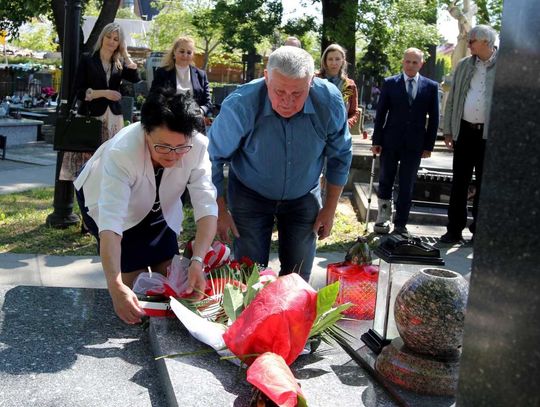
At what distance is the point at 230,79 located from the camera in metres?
50.4

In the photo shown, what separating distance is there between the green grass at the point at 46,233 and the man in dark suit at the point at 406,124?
60 centimetres

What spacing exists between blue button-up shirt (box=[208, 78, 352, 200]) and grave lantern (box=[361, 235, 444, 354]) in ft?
3.19

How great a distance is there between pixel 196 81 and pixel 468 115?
98.8 inches

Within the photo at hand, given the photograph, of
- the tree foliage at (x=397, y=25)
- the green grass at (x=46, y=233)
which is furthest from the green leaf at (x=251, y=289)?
the tree foliage at (x=397, y=25)

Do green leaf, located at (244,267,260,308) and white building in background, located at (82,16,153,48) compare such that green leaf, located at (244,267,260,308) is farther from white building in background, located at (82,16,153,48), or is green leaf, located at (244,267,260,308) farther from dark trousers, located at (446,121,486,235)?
white building in background, located at (82,16,153,48)

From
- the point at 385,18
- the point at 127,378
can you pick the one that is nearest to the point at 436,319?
the point at 127,378

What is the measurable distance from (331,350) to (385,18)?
41.3ft

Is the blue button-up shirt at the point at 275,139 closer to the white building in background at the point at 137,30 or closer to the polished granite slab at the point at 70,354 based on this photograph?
the polished granite slab at the point at 70,354

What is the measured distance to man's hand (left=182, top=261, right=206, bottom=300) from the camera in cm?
297

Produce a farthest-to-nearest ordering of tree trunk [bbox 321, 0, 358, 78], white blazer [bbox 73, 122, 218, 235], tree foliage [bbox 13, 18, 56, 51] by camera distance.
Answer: tree foliage [bbox 13, 18, 56, 51] → tree trunk [bbox 321, 0, 358, 78] → white blazer [bbox 73, 122, 218, 235]

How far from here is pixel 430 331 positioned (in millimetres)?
2342

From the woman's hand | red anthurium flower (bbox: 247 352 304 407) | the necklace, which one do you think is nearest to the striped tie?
the woman's hand

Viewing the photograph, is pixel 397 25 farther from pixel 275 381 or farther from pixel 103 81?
pixel 275 381

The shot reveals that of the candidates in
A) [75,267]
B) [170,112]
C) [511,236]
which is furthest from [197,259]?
[75,267]
